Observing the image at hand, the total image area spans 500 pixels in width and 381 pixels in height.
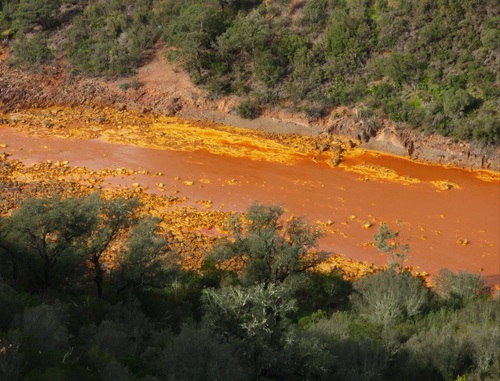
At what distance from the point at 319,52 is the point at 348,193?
35.8 feet

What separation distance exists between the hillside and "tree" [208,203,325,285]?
12629 mm

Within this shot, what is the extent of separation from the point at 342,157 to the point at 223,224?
329 inches

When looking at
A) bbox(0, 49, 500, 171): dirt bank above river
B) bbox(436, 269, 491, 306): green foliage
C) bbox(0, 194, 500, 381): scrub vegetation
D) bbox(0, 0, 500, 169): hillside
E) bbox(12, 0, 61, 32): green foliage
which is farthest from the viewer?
bbox(12, 0, 61, 32): green foliage

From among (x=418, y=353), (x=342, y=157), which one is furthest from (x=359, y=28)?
(x=418, y=353)

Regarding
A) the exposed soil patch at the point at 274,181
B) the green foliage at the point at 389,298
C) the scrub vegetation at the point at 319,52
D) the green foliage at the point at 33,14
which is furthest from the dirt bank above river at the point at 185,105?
the green foliage at the point at 389,298

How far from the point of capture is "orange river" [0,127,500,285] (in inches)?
673

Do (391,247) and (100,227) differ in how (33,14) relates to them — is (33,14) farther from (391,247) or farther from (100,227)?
(391,247)

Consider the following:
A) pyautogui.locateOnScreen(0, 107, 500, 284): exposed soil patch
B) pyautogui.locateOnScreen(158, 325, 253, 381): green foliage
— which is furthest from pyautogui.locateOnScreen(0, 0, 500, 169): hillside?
pyautogui.locateOnScreen(158, 325, 253, 381): green foliage

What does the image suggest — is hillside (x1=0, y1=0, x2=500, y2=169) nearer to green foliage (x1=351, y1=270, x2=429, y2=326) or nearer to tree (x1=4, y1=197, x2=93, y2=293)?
green foliage (x1=351, y1=270, x2=429, y2=326)

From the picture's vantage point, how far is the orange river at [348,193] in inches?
673

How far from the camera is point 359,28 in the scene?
2789cm

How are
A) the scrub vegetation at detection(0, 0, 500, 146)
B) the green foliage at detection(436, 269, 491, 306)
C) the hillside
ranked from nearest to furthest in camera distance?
the green foliage at detection(436, 269, 491, 306), the hillside, the scrub vegetation at detection(0, 0, 500, 146)

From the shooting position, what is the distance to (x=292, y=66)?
2856cm

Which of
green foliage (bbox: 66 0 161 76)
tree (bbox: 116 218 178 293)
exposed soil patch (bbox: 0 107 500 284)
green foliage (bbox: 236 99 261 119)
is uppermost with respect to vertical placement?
green foliage (bbox: 66 0 161 76)
